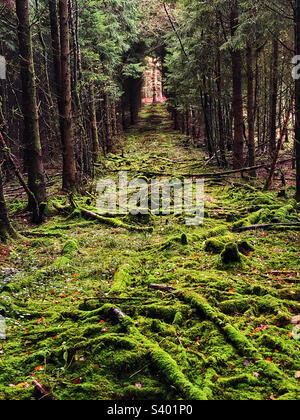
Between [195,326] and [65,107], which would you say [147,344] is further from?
[65,107]

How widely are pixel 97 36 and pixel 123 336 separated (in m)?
17.8

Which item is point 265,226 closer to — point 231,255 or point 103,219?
point 231,255

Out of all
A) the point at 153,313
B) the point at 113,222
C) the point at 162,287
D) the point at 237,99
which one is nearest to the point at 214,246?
the point at 162,287

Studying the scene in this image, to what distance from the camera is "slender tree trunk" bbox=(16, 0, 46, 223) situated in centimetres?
886

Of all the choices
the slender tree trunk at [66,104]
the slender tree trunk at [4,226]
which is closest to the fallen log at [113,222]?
the slender tree trunk at [66,104]

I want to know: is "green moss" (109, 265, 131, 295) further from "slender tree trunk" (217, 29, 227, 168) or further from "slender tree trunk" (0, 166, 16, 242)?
"slender tree trunk" (217, 29, 227, 168)

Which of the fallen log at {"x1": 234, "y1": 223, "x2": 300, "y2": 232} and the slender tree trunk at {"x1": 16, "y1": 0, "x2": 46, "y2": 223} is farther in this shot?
the slender tree trunk at {"x1": 16, "y1": 0, "x2": 46, "y2": 223}

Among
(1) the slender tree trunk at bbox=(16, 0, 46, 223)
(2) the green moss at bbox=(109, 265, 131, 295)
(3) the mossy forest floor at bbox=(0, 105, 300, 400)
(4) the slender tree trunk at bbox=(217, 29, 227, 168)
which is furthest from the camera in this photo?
(4) the slender tree trunk at bbox=(217, 29, 227, 168)

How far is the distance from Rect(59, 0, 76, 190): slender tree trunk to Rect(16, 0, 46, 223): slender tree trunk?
211 cm

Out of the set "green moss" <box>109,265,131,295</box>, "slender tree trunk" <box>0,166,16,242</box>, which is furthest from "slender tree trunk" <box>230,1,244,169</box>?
"slender tree trunk" <box>0,166,16,242</box>
